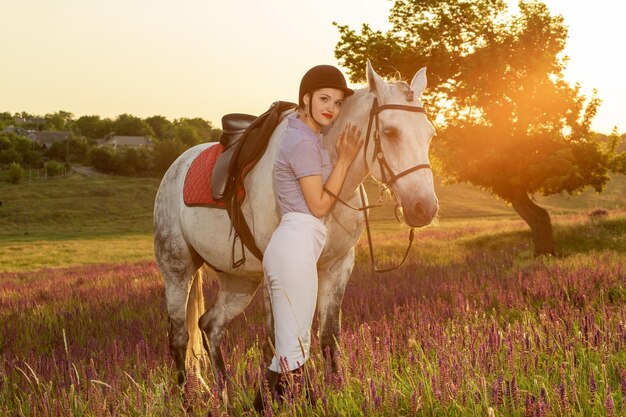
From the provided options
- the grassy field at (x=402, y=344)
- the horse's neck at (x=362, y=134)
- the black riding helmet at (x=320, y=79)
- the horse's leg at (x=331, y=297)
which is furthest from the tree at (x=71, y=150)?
the black riding helmet at (x=320, y=79)

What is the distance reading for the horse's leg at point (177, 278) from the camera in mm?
4969

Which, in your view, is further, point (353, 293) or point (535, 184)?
point (535, 184)

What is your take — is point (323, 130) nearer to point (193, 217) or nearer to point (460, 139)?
point (193, 217)

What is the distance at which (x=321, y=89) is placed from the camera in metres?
3.41

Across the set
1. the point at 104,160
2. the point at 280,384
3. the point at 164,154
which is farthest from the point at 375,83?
the point at 104,160

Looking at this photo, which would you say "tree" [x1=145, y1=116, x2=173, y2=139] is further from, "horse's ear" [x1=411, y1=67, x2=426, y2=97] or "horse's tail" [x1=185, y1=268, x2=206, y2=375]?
"horse's ear" [x1=411, y1=67, x2=426, y2=97]

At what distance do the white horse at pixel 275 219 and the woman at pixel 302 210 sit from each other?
19cm

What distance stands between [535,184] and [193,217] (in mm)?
15170

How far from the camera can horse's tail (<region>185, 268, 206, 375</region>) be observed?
16.6 feet

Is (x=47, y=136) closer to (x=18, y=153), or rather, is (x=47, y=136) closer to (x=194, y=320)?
(x=18, y=153)

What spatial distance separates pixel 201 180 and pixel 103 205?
205 ft

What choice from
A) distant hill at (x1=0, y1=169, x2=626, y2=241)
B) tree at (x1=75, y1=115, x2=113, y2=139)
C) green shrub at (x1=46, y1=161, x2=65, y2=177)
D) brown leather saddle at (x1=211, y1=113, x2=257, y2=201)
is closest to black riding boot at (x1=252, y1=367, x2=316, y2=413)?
brown leather saddle at (x1=211, y1=113, x2=257, y2=201)

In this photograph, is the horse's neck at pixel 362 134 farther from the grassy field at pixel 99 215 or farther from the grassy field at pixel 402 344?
the grassy field at pixel 99 215

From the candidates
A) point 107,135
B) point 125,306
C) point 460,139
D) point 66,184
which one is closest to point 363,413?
point 125,306
